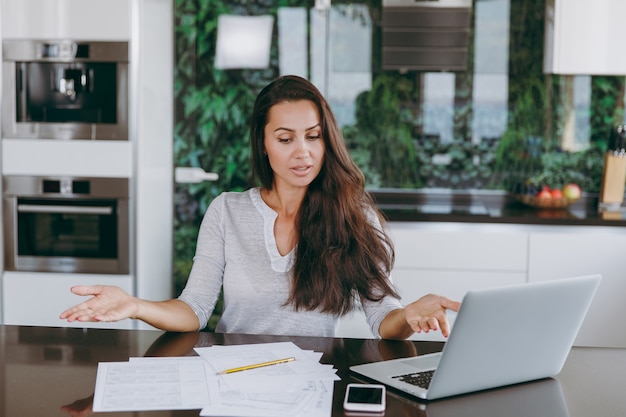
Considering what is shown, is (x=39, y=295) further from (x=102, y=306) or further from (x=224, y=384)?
(x=224, y=384)

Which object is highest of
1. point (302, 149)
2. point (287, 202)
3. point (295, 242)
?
point (302, 149)

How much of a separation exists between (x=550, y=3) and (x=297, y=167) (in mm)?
2137

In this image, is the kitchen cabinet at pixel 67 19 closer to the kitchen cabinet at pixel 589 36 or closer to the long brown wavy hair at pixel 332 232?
the long brown wavy hair at pixel 332 232

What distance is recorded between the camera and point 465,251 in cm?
354

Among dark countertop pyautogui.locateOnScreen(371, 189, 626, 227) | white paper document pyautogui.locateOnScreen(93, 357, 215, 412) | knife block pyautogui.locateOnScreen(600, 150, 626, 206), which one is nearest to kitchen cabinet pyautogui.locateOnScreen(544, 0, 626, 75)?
knife block pyautogui.locateOnScreen(600, 150, 626, 206)

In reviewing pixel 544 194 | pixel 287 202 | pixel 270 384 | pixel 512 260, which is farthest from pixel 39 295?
pixel 270 384

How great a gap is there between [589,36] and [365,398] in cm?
269

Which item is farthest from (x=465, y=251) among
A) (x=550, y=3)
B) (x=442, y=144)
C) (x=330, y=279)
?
(x=330, y=279)

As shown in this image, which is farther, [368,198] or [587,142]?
[587,142]

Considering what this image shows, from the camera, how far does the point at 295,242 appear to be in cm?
229

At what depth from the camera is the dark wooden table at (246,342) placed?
146 centimetres

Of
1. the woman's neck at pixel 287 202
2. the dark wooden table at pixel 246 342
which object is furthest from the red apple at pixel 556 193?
the dark wooden table at pixel 246 342

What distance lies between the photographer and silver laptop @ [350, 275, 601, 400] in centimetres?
143

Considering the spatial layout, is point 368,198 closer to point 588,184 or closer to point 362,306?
point 362,306
